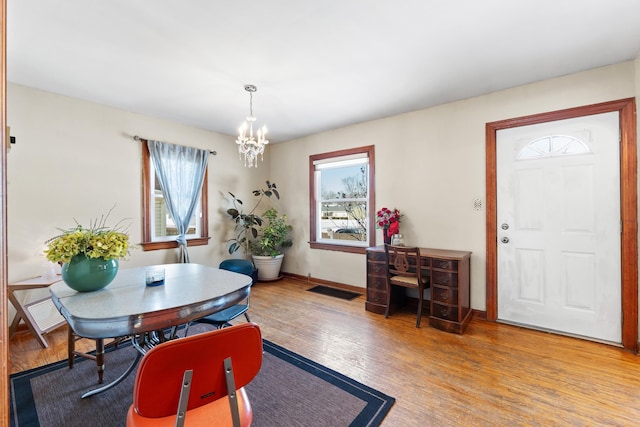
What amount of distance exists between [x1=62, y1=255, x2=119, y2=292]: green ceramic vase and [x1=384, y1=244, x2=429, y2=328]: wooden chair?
2.62 meters

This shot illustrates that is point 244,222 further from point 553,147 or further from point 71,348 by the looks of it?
point 553,147

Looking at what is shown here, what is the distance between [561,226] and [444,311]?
4.76 feet

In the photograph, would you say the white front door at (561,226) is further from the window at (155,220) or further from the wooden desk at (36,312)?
the wooden desk at (36,312)

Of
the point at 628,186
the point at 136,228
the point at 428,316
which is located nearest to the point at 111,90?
the point at 136,228

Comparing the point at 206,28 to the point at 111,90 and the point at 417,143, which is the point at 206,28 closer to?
the point at 111,90

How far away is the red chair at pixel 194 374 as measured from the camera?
0.86 meters

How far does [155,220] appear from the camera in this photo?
12.8 feet

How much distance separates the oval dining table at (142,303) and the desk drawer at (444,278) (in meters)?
2.08

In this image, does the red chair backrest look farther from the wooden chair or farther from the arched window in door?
the arched window in door

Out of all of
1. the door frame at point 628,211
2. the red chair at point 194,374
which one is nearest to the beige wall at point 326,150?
the door frame at point 628,211

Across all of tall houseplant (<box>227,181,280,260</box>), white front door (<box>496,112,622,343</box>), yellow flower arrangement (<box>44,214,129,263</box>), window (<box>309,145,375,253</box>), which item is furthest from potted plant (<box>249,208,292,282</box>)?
white front door (<box>496,112,622,343</box>)

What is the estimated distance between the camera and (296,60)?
2.43 meters

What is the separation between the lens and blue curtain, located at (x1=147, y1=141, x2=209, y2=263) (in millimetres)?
3830

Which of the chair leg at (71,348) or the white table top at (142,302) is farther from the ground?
the white table top at (142,302)
